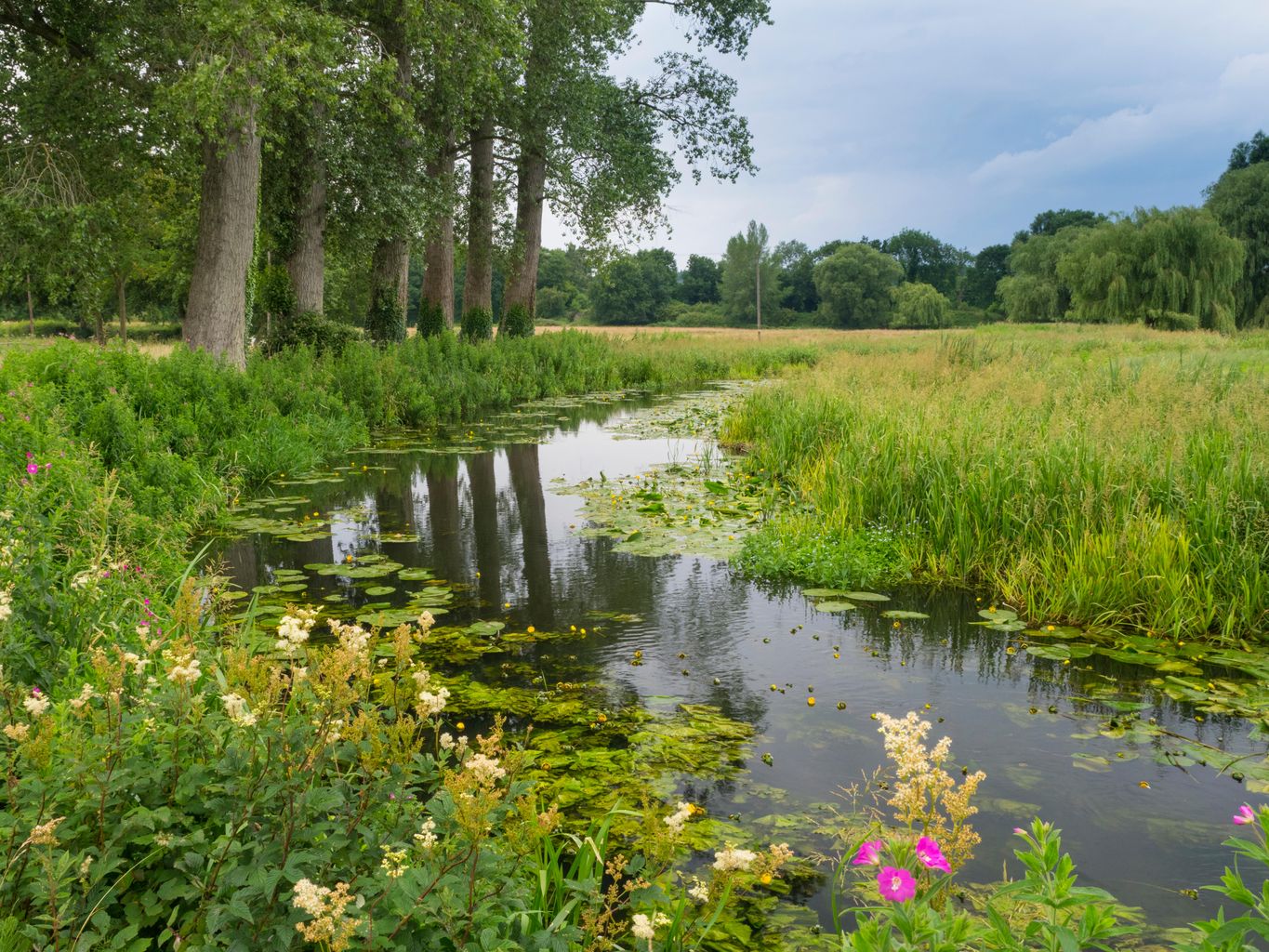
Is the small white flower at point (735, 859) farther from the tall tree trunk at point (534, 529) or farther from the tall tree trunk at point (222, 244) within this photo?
the tall tree trunk at point (222, 244)

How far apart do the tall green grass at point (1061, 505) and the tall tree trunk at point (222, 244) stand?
26.5 ft

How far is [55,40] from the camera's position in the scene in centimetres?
1342

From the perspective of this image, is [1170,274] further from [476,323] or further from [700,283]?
[700,283]

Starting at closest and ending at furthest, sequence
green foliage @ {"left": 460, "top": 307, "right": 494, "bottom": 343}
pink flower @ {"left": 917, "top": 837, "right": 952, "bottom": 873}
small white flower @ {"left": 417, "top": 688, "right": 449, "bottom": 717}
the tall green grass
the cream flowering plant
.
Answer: pink flower @ {"left": 917, "top": 837, "right": 952, "bottom": 873} < the cream flowering plant < small white flower @ {"left": 417, "top": 688, "right": 449, "bottom": 717} < the tall green grass < green foliage @ {"left": 460, "top": 307, "right": 494, "bottom": 343}

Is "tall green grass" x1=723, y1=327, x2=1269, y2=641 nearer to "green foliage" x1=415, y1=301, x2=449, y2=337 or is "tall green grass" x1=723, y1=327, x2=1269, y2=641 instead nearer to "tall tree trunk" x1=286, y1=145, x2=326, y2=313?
"tall tree trunk" x1=286, y1=145, x2=326, y2=313

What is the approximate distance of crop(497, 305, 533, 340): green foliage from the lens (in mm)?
24500

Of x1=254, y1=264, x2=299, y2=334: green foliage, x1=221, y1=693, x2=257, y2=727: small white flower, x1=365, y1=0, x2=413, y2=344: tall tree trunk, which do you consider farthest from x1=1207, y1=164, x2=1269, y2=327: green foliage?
x1=221, y1=693, x2=257, y2=727: small white flower

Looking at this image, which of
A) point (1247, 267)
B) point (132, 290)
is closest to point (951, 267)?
point (1247, 267)

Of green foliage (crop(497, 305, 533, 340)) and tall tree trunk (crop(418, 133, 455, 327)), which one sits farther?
green foliage (crop(497, 305, 533, 340))

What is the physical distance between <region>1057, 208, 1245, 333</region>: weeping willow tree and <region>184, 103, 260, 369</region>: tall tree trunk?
106 feet

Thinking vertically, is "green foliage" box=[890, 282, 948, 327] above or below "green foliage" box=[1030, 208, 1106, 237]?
below

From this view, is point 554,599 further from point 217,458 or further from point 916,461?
point 217,458

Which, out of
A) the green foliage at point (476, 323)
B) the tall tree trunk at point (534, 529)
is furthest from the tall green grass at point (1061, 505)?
the green foliage at point (476, 323)

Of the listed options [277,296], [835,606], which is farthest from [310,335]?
[835,606]
